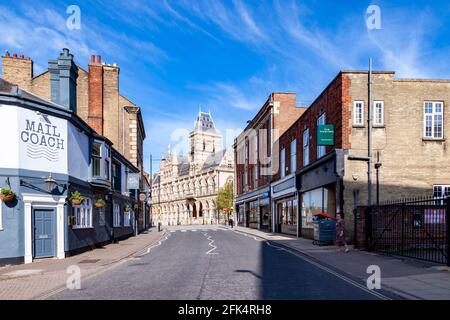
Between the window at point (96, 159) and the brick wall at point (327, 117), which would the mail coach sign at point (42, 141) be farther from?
the brick wall at point (327, 117)

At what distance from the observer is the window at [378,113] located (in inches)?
783

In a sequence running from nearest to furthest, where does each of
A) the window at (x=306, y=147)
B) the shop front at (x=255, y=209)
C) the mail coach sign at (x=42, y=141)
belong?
1. the mail coach sign at (x=42, y=141)
2. the window at (x=306, y=147)
3. the shop front at (x=255, y=209)

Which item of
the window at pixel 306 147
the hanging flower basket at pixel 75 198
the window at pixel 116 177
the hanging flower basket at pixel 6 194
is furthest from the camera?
the window at pixel 306 147

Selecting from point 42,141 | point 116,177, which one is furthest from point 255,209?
point 42,141

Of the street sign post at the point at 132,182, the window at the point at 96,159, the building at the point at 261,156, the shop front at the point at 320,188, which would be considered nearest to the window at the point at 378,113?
the shop front at the point at 320,188

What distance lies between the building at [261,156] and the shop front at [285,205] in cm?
138

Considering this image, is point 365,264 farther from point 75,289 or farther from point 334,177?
point 75,289

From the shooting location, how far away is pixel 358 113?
1988cm

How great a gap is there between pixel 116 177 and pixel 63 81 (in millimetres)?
9704

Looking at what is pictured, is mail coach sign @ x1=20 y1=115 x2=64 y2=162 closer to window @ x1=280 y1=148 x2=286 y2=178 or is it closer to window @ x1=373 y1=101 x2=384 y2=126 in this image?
window @ x1=373 y1=101 x2=384 y2=126

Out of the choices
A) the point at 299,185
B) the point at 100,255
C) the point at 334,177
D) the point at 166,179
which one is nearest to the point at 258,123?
the point at 299,185

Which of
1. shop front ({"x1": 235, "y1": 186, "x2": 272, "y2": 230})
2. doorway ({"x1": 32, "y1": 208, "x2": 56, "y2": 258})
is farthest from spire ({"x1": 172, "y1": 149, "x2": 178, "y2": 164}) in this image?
doorway ({"x1": 32, "y1": 208, "x2": 56, "y2": 258})

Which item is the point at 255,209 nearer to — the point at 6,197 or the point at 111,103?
the point at 111,103

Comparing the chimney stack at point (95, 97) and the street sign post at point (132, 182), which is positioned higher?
the chimney stack at point (95, 97)
